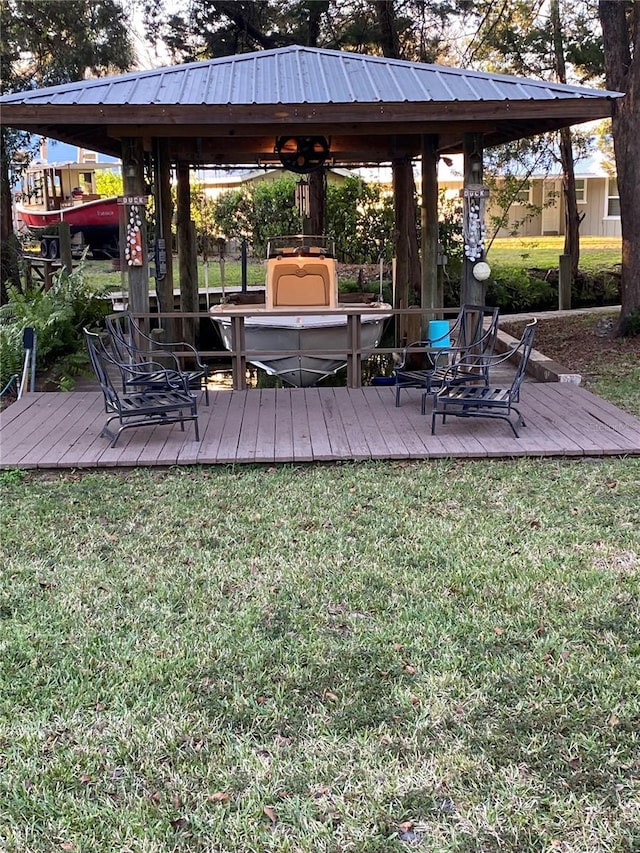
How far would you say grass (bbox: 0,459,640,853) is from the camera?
95.7 inches

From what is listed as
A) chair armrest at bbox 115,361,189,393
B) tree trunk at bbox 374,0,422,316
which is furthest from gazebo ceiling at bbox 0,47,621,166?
tree trunk at bbox 374,0,422,316

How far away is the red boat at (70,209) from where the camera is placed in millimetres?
22094

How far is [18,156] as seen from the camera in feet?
46.8

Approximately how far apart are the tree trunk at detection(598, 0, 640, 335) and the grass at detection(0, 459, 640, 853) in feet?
20.6

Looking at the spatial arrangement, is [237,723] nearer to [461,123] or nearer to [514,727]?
[514,727]

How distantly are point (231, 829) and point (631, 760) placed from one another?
124cm

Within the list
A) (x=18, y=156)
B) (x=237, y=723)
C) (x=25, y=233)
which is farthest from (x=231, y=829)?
(x=25, y=233)

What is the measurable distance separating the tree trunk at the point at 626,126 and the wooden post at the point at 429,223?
2.61 meters

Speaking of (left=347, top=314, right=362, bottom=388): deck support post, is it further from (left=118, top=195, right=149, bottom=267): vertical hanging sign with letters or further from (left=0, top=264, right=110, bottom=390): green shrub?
(left=0, top=264, right=110, bottom=390): green shrub

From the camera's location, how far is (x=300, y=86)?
24.9 feet

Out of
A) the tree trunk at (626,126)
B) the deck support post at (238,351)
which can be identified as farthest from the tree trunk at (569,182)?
the deck support post at (238,351)

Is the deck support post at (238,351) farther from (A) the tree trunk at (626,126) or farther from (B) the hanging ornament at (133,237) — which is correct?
(A) the tree trunk at (626,126)

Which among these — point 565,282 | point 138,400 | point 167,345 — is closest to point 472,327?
point 167,345

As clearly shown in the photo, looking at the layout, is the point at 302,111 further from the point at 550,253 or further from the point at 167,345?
the point at 550,253
